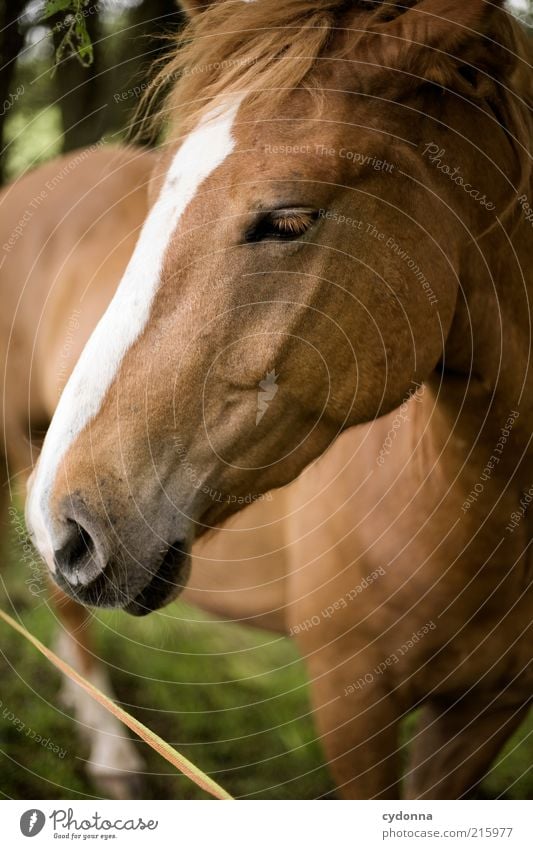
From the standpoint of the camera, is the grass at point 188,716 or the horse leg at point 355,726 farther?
the grass at point 188,716

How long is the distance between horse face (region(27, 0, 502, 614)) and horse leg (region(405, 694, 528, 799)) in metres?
0.90

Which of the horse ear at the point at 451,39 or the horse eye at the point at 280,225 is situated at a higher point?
the horse ear at the point at 451,39

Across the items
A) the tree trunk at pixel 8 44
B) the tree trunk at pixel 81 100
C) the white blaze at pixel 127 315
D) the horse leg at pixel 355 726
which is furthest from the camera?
the tree trunk at pixel 81 100

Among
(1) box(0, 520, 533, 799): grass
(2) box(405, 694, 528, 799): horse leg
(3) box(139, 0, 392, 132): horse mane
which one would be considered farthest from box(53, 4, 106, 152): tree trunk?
(2) box(405, 694, 528, 799): horse leg

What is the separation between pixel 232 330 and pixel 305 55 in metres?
0.42

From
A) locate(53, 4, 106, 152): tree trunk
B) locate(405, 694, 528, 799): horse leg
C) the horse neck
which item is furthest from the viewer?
locate(53, 4, 106, 152): tree trunk

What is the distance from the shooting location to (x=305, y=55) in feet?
3.62

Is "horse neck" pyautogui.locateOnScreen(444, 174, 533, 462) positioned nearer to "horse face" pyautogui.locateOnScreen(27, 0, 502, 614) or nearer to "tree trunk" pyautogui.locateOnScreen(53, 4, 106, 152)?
"horse face" pyautogui.locateOnScreen(27, 0, 502, 614)

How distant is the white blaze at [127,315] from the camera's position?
1.01 m

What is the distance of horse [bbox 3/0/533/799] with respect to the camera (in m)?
1.04

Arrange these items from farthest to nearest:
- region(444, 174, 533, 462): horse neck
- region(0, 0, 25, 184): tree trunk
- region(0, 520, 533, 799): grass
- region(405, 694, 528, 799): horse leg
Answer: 1. region(0, 0, 25, 184): tree trunk
2. region(0, 520, 533, 799): grass
3. region(405, 694, 528, 799): horse leg
4. region(444, 174, 533, 462): horse neck

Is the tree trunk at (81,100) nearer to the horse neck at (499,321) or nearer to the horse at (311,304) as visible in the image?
the horse at (311,304)

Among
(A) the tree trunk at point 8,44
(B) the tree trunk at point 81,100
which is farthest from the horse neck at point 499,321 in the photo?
(B) the tree trunk at point 81,100

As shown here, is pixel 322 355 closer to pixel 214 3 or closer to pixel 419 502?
pixel 419 502
